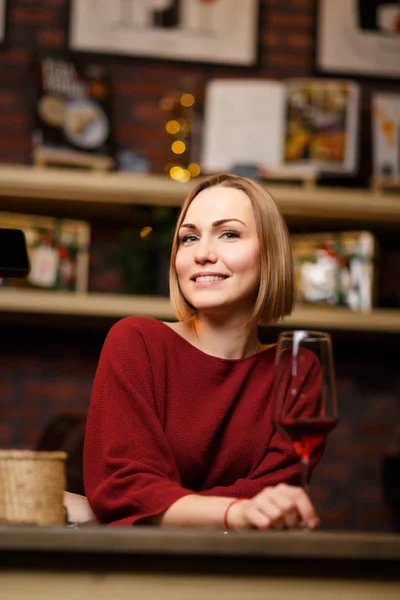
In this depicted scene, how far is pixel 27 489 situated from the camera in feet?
2.81

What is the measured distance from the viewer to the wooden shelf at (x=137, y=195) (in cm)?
298

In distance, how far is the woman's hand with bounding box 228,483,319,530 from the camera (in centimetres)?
92

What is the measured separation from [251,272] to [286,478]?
1.09ft

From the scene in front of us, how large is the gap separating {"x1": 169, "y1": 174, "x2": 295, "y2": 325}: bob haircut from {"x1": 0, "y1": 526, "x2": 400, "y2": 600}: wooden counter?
0.70 meters

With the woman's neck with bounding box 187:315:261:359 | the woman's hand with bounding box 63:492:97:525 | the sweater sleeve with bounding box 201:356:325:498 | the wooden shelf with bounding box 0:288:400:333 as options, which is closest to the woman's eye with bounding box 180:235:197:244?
the woman's neck with bounding box 187:315:261:359

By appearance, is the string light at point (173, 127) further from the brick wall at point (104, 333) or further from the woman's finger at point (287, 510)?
the woman's finger at point (287, 510)

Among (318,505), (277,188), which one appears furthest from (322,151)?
(318,505)

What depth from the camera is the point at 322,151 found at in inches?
127

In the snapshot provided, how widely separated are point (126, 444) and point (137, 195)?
1.96 metres

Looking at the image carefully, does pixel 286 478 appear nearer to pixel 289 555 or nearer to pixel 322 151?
pixel 289 555

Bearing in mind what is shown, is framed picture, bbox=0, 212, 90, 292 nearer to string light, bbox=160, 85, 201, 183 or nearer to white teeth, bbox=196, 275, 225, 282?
string light, bbox=160, 85, 201, 183

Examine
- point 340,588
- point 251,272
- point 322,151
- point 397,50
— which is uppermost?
point 397,50

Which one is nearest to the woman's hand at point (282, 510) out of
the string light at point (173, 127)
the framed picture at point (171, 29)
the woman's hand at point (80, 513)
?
the woman's hand at point (80, 513)

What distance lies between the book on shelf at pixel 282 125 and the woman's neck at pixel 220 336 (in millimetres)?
1762
